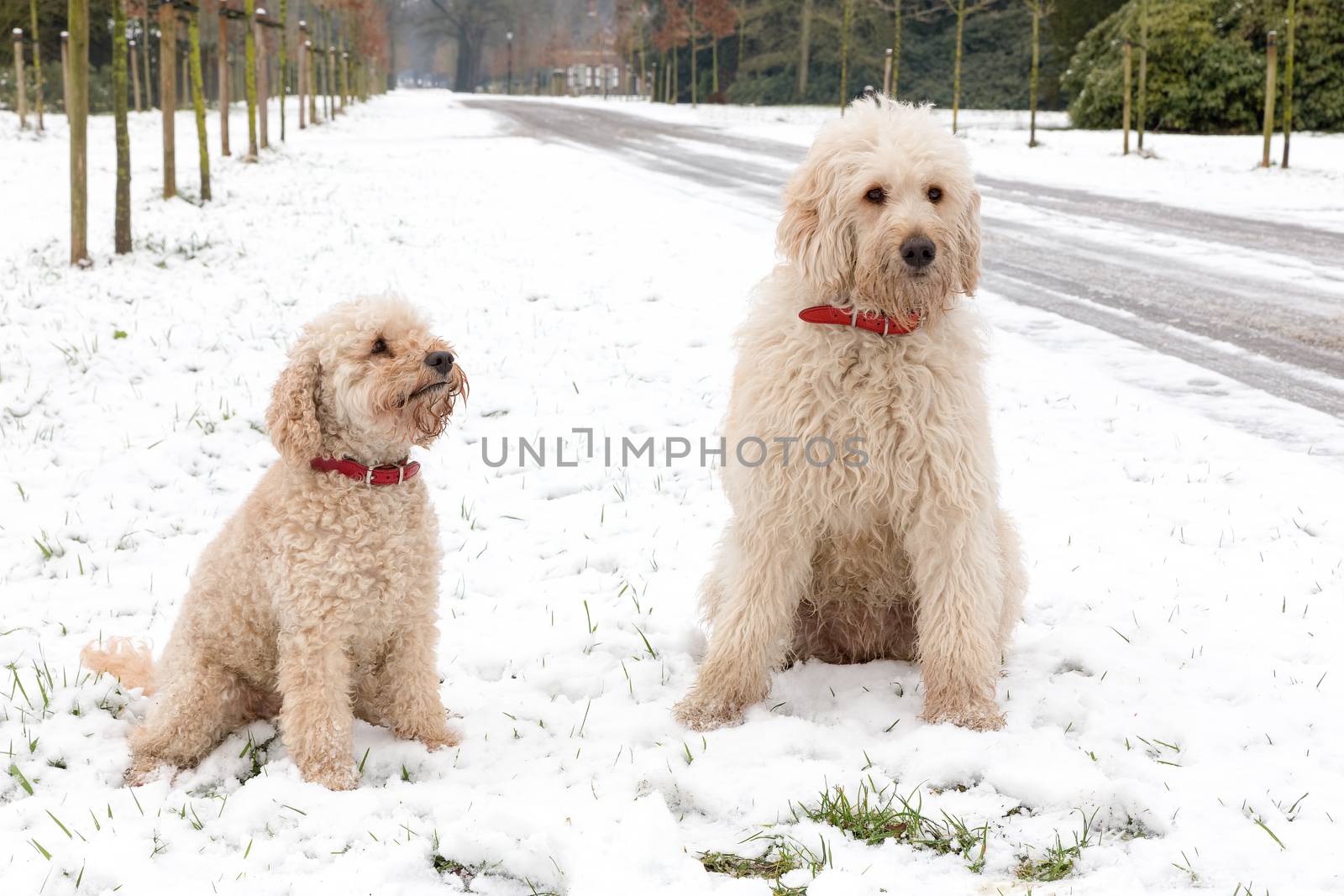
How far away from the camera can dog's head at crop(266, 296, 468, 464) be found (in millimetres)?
3219

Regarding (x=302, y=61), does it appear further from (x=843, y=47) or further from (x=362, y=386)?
(x=362, y=386)

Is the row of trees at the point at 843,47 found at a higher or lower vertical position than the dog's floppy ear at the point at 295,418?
higher

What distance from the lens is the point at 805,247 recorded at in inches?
136

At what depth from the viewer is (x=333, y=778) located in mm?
3234

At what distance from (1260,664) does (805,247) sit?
219cm

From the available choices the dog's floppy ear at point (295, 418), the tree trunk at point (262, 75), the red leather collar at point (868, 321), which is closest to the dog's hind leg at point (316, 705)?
the dog's floppy ear at point (295, 418)

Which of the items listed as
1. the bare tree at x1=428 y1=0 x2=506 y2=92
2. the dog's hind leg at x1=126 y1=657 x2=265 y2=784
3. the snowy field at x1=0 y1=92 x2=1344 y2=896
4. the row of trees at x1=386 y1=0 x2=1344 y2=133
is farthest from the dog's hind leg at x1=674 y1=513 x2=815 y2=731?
the bare tree at x1=428 y1=0 x2=506 y2=92

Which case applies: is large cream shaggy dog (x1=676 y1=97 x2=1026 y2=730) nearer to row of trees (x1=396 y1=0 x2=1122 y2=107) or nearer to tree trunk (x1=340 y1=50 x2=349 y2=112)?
row of trees (x1=396 y1=0 x2=1122 y2=107)

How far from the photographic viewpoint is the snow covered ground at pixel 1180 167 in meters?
14.9

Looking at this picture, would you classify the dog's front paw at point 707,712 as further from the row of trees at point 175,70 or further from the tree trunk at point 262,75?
the tree trunk at point 262,75

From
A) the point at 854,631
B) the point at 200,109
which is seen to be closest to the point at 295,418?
the point at 854,631

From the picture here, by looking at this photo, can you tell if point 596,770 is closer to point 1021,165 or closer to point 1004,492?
point 1004,492

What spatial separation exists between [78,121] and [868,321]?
30.5ft

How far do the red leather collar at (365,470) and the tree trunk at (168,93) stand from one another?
11.2 m
